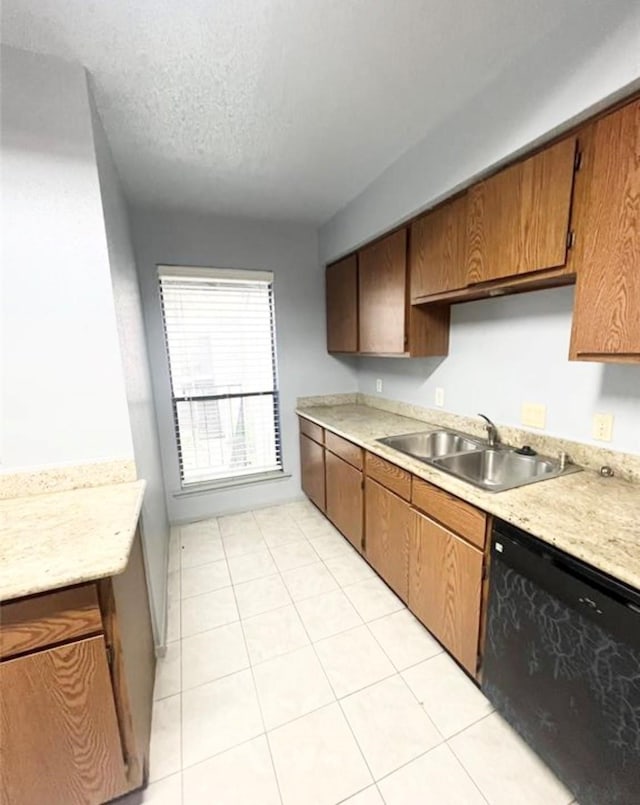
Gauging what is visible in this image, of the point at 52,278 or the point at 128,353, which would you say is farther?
the point at 128,353

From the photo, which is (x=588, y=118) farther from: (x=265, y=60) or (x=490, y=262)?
(x=265, y=60)

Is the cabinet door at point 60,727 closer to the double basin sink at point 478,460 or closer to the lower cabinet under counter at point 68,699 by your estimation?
the lower cabinet under counter at point 68,699

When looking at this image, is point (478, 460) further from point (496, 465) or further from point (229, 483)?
point (229, 483)

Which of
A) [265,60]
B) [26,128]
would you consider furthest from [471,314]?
[26,128]

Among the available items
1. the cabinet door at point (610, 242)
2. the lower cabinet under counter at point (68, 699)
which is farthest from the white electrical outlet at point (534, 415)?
the lower cabinet under counter at point (68, 699)

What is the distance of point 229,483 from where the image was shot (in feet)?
9.70

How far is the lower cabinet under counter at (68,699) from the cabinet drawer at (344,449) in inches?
54.9

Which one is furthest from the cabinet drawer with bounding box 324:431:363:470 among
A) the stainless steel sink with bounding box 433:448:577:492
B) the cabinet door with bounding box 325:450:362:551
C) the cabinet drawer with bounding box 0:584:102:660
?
the cabinet drawer with bounding box 0:584:102:660

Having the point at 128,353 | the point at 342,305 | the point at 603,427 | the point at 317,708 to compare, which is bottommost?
the point at 317,708

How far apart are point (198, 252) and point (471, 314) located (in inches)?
80.1

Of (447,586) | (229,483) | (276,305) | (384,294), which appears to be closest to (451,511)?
(447,586)

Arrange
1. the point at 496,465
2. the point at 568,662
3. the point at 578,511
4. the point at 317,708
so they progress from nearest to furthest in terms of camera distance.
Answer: the point at 568,662 → the point at 578,511 → the point at 317,708 → the point at 496,465

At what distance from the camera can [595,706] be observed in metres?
0.95

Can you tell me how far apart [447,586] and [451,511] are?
1.19 feet
